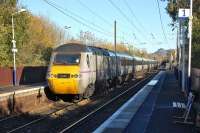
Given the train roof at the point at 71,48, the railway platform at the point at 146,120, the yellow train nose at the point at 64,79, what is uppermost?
the train roof at the point at 71,48

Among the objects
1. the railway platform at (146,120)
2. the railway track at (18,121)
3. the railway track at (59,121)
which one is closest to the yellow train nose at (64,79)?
the railway track at (59,121)

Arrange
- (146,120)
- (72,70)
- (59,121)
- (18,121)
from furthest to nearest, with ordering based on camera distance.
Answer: (72,70) → (18,121) → (59,121) → (146,120)

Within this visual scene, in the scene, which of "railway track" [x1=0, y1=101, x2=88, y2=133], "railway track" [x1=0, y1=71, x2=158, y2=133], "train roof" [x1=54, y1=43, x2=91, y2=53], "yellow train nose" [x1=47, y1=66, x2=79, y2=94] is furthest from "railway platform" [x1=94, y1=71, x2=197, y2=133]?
"train roof" [x1=54, y1=43, x2=91, y2=53]

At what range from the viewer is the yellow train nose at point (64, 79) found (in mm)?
26797

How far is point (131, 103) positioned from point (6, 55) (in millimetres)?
32417

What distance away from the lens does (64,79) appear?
26844 millimetres

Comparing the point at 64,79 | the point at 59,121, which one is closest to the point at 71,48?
the point at 64,79

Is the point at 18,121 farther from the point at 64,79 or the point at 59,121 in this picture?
the point at 64,79

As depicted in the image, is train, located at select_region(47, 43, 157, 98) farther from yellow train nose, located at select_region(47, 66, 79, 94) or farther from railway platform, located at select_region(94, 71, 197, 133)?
railway platform, located at select_region(94, 71, 197, 133)

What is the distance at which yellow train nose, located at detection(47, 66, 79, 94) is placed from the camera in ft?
87.9

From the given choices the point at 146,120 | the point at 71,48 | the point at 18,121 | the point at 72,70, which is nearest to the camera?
the point at 146,120

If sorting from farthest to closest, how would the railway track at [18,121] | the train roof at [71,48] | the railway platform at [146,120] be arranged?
the train roof at [71,48] < the railway track at [18,121] < the railway platform at [146,120]

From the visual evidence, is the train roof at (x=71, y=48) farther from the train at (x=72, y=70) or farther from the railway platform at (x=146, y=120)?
the railway platform at (x=146, y=120)

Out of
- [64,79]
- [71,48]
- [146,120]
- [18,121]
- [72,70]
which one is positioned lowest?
[18,121]
